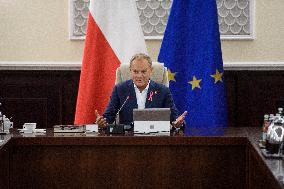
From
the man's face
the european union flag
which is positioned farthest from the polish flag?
the man's face

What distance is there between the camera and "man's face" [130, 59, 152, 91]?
310 cm

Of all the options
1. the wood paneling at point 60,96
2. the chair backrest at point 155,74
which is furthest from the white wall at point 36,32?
the chair backrest at point 155,74

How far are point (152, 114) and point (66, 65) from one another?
2013 mm

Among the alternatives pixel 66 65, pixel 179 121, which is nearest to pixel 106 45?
pixel 66 65

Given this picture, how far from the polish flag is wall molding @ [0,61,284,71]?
1.59 feet

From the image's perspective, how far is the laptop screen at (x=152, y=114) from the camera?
8.78 feet

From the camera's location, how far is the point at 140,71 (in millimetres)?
3119

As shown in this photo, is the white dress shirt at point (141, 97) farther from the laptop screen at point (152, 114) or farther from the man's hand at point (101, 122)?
the laptop screen at point (152, 114)

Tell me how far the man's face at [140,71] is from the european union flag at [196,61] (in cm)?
96

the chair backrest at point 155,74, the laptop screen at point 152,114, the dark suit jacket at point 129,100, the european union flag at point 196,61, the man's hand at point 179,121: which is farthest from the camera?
the european union flag at point 196,61

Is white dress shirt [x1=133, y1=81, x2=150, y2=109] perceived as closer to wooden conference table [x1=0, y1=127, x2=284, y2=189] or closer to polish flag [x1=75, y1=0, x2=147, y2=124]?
wooden conference table [x1=0, y1=127, x2=284, y2=189]

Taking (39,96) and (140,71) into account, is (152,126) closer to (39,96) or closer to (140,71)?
(140,71)

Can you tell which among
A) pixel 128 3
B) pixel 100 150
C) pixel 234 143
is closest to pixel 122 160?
pixel 100 150

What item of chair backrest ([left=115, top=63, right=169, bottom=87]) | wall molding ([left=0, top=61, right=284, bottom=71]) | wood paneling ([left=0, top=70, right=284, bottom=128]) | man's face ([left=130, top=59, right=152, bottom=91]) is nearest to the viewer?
man's face ([left=130, top=59, right=152, bottom=91])
